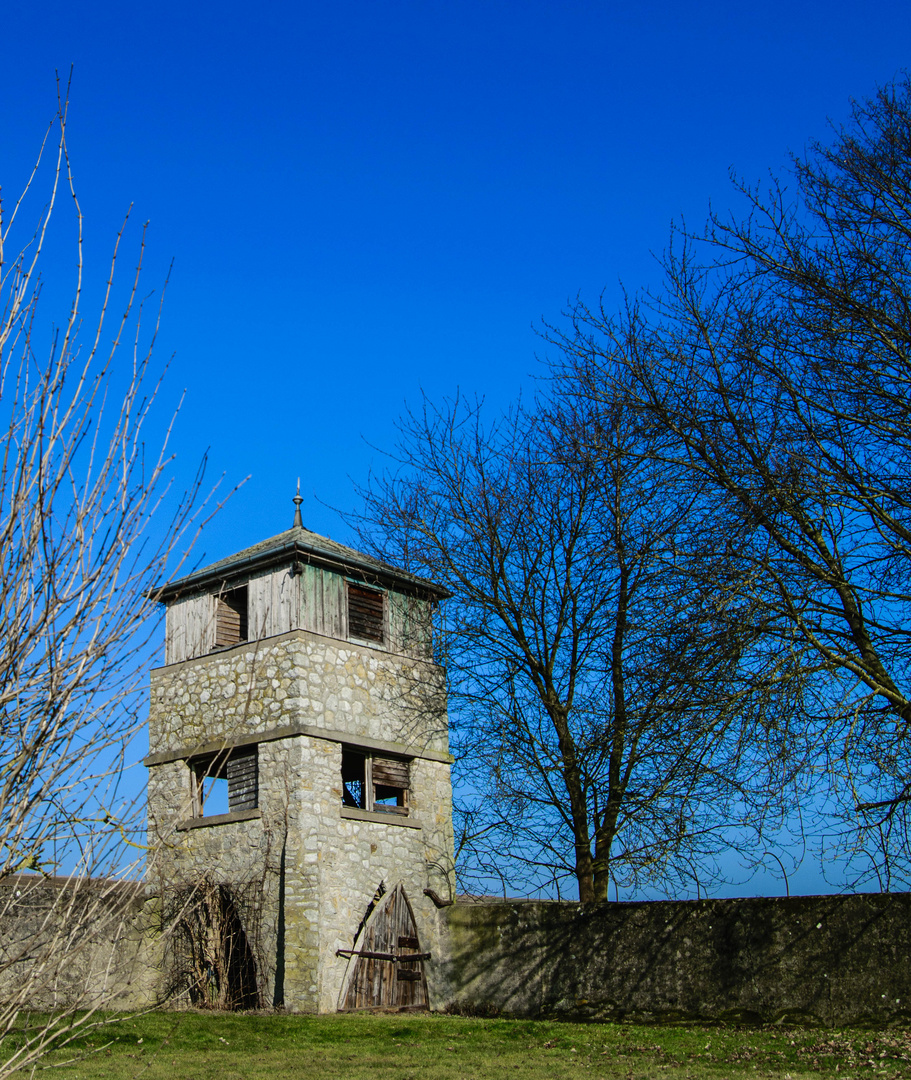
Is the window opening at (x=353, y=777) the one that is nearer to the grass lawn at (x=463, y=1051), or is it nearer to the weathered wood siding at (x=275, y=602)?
the weathered wood siding at (x=275, y=602)

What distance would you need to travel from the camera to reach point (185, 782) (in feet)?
52.0

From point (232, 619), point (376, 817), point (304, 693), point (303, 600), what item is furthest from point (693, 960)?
point (232, 619)

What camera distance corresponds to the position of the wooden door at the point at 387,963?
46.4ft

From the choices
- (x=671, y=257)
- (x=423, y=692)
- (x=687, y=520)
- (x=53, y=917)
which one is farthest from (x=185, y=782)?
(x=53, y=917)

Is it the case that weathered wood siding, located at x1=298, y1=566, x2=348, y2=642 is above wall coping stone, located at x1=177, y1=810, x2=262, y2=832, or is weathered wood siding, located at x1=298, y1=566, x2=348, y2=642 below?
above

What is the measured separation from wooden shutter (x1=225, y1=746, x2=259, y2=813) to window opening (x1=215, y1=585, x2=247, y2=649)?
1.87 metres

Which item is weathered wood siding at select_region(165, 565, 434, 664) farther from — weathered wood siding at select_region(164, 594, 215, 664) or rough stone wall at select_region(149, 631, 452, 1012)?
rough stone wall at select_region(149, 631, 452, 1012)

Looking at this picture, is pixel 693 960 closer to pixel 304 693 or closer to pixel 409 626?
pixel 304 693

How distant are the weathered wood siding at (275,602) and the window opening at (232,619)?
2.04 feet

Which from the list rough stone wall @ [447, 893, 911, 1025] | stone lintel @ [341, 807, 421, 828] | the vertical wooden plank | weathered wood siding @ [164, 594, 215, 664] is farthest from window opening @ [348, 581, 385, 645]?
rough stone wall @ [447, 893, 911, 1025]

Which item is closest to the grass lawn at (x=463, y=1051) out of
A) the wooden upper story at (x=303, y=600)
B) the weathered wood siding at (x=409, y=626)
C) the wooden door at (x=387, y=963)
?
the wooden door at (x=387, y=963)

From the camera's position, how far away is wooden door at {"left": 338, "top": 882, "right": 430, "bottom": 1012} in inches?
557

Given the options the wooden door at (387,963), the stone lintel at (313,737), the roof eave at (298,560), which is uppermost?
the roof eave at (298,560)

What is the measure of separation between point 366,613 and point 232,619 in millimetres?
2397
